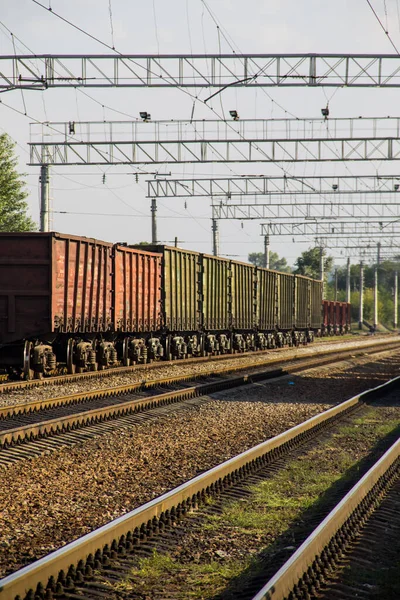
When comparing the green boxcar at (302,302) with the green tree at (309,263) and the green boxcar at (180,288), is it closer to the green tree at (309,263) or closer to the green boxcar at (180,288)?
the green boxcar at (180,288)

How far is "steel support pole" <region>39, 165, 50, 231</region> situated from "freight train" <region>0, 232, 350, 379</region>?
17.3 feet

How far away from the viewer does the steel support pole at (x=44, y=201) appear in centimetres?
2878

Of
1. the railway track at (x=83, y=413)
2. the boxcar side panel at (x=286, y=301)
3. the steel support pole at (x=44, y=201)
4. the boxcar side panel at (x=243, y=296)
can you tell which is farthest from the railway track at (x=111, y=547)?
the boxcar side panel at (x=286, y=301)

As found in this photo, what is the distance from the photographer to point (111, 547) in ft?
19.4

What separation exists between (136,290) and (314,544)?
17591mm

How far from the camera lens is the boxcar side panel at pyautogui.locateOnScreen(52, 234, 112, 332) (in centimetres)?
1789

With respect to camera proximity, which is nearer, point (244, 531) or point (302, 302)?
point (244, 531)

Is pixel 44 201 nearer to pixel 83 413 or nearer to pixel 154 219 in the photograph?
pixel 154 219

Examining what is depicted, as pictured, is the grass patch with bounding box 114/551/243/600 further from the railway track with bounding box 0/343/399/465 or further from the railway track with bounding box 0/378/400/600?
the railway track with bounding box 0/343/399/465

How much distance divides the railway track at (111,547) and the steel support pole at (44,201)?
2094cm

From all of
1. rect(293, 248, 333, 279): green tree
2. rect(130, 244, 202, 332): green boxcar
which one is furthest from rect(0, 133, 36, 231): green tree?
rect(293, 248, 333, 279): green tree

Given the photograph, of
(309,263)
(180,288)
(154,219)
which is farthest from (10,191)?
(309,263)

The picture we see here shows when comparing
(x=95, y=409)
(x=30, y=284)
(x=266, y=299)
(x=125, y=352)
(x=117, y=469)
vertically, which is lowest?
(x=117, y=469)

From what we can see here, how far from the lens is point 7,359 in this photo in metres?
17.9
